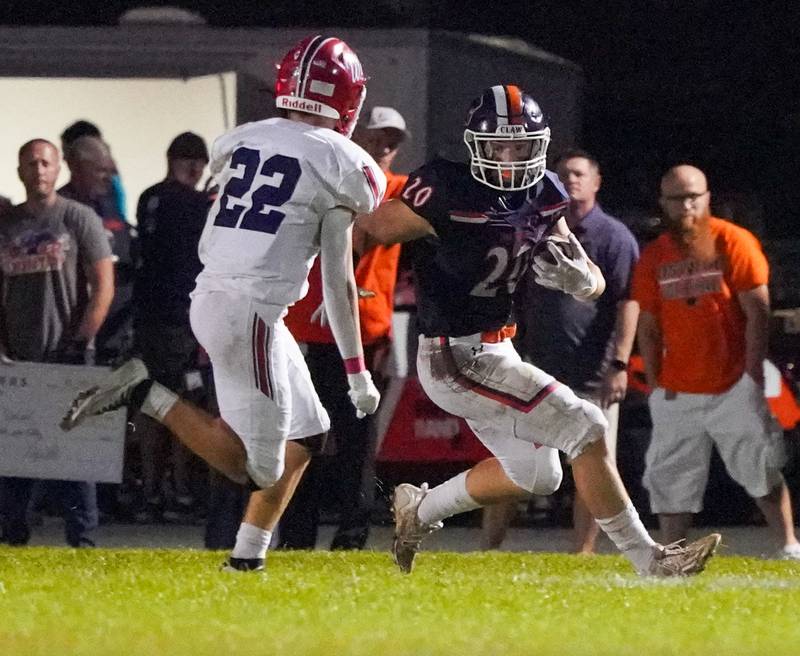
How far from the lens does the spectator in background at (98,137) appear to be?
480 inches

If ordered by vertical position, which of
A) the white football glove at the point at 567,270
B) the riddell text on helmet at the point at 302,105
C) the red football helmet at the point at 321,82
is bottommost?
the white football glove at the point at 567,270

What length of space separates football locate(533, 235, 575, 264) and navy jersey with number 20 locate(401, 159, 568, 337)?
25 mm

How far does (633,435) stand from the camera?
11766 millimetres

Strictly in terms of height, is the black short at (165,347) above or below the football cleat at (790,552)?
above

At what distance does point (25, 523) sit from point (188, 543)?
0.94 meters

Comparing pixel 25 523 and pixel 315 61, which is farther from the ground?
pixel 315 61

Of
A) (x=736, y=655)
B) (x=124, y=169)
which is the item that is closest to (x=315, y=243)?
(x=736, y=655)

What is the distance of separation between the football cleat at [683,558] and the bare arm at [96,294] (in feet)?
11.4

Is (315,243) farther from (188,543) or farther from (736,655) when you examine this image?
(188,543)

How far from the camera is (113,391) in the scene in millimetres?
7785

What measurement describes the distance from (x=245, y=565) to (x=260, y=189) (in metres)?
1.35

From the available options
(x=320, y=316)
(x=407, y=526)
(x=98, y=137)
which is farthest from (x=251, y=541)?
(x=98, y=137)

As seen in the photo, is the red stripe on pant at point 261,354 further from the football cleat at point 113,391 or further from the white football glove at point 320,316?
the white football glove at point 320,316

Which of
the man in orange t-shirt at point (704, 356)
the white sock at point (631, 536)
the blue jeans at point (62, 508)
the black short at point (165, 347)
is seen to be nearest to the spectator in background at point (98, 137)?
the black short at point (165, 347)
